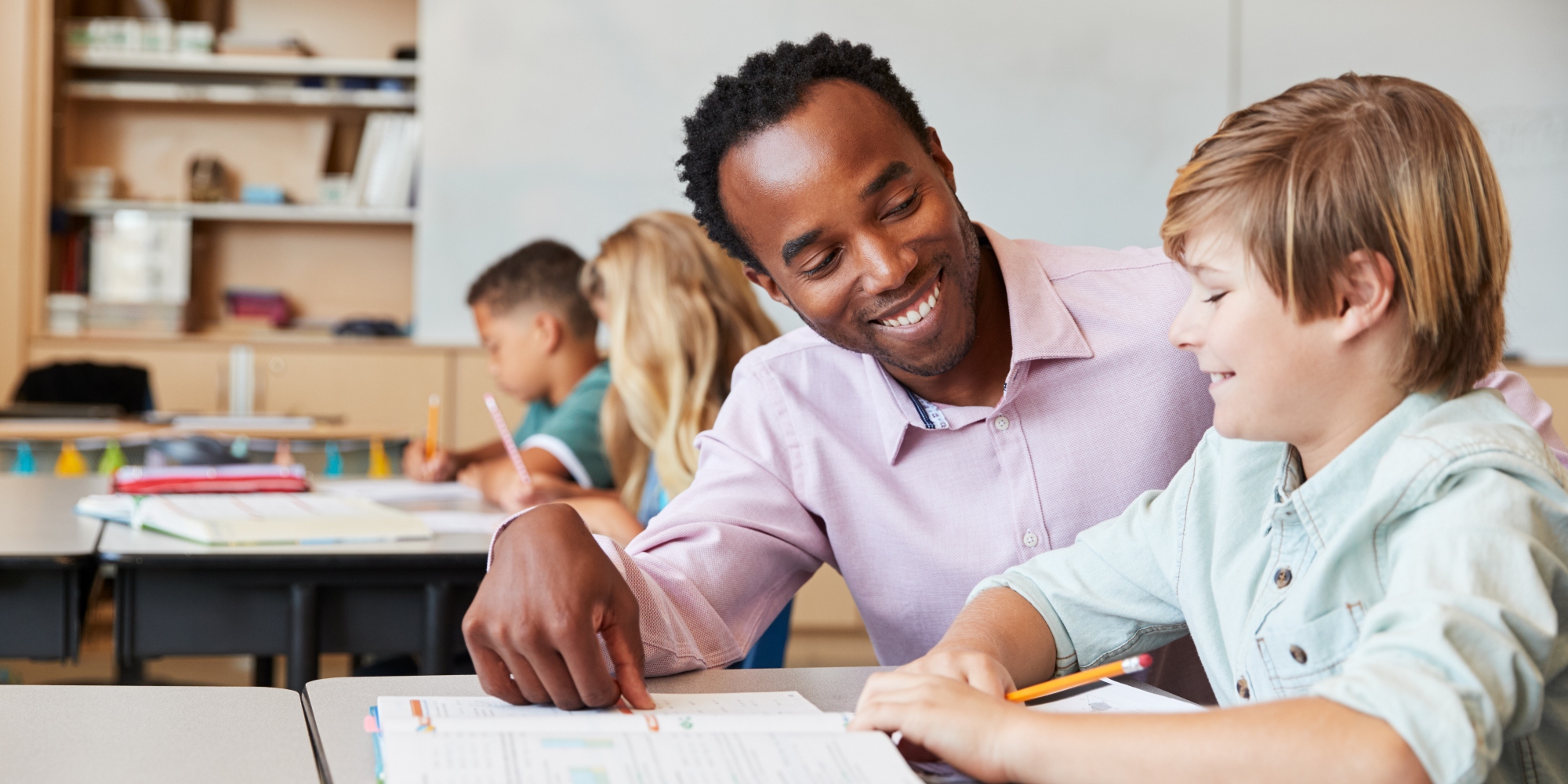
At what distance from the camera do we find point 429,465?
8.40 feet

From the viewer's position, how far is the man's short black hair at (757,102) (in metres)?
1.21

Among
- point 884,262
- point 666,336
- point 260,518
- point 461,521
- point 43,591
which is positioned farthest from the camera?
point 666,336

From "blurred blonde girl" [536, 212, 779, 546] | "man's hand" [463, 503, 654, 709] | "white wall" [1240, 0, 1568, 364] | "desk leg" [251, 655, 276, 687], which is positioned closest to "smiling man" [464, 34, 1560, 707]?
"man's hand" [463, 503, 654, 709]

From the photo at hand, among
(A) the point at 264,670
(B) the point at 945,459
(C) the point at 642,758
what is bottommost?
(A) the point at 264,670

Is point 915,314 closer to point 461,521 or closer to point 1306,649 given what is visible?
point 1306,649

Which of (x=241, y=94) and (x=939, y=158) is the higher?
(x=241, y=94)

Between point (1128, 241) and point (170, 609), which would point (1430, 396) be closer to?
point (170, 609)

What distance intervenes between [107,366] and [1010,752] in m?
3.76

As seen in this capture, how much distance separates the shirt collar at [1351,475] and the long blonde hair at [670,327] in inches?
53.7

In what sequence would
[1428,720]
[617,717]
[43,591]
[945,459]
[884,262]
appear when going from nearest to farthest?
[1428,720], [617,717], [884,262], [945,459], [43,591]

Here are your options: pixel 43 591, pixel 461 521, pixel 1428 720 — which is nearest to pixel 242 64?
pixel 461 521

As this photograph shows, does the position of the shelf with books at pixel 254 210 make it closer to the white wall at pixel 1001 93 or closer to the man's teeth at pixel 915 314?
the white wall at pixel 1001 93

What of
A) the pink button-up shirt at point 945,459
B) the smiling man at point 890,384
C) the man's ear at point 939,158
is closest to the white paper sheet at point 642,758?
→ the smiling man at point 890,384

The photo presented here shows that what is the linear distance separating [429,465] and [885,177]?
1635 millimetres
